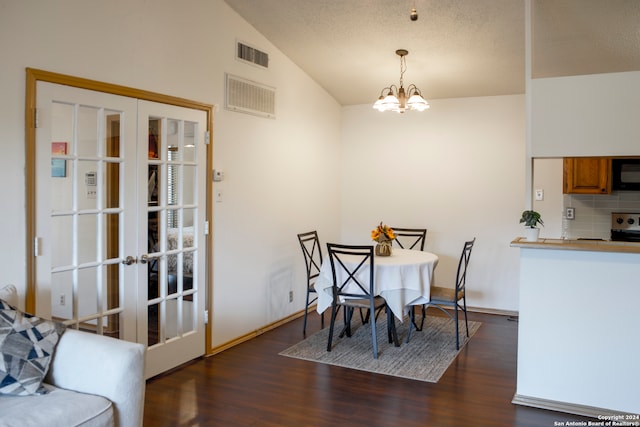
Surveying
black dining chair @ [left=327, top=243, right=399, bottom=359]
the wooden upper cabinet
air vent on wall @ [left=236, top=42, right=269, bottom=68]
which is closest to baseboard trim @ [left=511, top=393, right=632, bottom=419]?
black dining chair @ [left=327, top=243, right=399, bottom=359]

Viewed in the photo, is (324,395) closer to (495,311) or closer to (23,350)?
(23,350)

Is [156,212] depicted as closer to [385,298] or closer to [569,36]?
[385,298]

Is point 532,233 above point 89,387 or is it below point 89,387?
above

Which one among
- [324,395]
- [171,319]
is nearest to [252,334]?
[171,319]

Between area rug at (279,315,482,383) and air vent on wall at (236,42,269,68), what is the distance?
103 inches

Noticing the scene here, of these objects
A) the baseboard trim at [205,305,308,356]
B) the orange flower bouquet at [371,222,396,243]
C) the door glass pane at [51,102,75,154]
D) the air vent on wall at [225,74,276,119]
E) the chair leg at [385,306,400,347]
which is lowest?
the baseboard trim at [205,305,308,356]

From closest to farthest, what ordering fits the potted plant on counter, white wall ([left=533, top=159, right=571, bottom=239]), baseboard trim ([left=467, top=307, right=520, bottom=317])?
1. the potted plant on counter
2. white wall ([left=533, top=159, right=571, bottom=239])
3. baseboard trim ([left=467, top=307, right=520, bottom=317])

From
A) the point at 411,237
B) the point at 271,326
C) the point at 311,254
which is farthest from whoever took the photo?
the point at 411,237

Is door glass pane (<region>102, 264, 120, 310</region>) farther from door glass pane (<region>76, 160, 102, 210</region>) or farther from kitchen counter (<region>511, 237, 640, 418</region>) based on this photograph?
kitchen counter (<region>511, 237, 640, 418</region>)

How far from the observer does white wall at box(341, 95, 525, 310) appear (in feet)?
19.0

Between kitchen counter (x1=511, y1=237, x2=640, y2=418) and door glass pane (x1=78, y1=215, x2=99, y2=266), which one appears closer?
kitchen counter (x1=511, y1=237, x2=640, y2=418)

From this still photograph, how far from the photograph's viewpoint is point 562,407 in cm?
328

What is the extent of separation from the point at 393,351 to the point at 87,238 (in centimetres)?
261

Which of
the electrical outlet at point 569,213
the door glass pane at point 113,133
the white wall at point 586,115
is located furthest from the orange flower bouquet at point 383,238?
the door glass pane at point 113,133
